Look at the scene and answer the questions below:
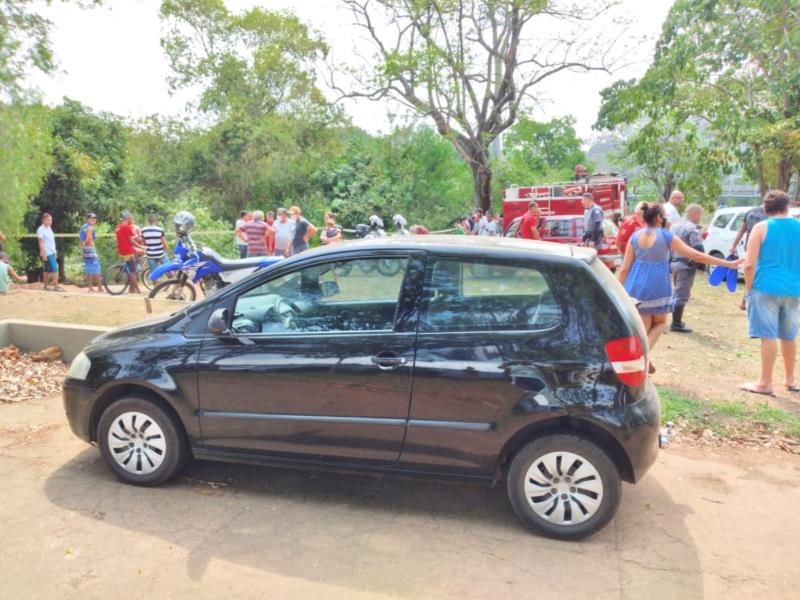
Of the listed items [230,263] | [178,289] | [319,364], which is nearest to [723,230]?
[230,263]

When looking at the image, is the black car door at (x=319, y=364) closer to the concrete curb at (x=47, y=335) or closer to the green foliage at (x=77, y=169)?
the concrete curb at (x=47, y=335)

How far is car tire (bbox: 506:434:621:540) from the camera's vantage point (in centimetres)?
354

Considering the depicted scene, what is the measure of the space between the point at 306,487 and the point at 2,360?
4561 millimetres

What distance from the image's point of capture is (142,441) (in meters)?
4.17

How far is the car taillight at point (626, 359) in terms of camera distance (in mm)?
3510

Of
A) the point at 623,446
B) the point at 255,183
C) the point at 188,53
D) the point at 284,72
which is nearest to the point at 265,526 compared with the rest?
the point at 623,446

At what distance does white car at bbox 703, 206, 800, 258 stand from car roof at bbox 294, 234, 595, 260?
1296 cm

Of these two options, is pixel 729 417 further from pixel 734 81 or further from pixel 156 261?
pixel 734 81

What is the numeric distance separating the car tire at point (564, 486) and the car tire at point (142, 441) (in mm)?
2147

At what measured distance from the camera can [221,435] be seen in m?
4.07

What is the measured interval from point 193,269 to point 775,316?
26.5 feet

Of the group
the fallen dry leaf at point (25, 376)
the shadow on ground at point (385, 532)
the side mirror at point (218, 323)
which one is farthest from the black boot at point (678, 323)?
the fallen dry leaf at point (25, 376)

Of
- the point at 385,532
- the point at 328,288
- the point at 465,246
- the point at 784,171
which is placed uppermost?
the point at 784,171

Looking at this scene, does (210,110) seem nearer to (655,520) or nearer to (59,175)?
(59,175)
